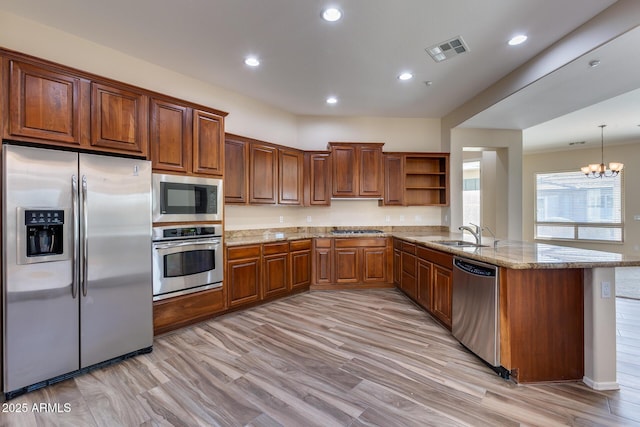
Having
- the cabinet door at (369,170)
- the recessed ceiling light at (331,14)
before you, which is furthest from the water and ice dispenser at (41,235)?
the cabinet door at (369,170)

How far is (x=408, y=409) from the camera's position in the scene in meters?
1.89

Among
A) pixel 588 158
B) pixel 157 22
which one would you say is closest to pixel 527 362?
pixel 157 22

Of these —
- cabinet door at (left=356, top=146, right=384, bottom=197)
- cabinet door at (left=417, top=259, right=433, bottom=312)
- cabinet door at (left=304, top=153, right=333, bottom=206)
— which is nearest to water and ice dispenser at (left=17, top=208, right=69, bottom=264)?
cabinet door at (left=304, top=153, right=333, bottom=206)

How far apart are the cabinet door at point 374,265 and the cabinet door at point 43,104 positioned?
12.6ft

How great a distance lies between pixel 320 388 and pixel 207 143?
275cm

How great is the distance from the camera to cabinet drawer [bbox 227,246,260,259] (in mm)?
3572

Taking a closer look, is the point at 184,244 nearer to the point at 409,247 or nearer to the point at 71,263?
the point at 71,263

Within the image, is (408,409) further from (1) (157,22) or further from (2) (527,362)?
(1) (157,22)

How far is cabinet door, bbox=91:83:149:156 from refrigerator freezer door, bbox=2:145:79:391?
0.37m

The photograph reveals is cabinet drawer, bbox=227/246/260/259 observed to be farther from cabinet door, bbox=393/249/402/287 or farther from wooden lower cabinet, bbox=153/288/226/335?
cabinet door, bbox=393/249/402/287

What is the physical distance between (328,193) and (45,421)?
4.01 metres

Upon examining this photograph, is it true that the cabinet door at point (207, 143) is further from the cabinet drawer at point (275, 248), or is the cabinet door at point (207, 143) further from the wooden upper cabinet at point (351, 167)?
the wooden upper cabinet at point (351, 167)

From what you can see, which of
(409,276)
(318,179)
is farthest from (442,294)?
(318,179)

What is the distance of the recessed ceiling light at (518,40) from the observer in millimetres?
2695
